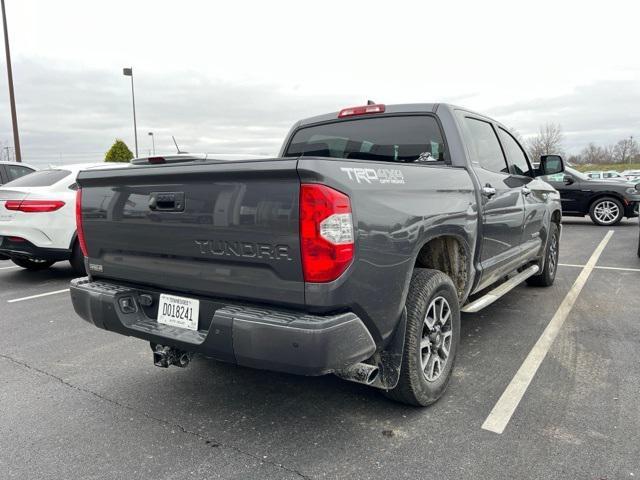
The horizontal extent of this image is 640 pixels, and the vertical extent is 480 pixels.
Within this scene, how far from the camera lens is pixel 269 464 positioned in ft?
7.73

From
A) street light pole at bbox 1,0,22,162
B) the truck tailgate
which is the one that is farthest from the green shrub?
the truck tailgate

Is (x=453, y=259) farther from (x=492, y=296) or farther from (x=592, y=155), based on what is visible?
(x=592, y=155)

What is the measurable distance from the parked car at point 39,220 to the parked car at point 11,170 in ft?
11.2

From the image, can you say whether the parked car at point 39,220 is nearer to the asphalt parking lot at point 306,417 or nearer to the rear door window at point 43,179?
the rear door window at point 43,179

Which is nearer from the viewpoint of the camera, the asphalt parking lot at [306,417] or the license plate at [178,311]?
the asphalt parking lot at [306,417]

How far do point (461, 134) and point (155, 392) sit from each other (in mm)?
2797

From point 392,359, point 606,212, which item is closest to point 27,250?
point 392,359

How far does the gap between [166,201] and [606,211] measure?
526 inches

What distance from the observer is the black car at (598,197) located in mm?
12625

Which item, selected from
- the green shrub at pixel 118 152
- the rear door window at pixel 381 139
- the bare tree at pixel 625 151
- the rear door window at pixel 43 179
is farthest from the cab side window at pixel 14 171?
the bare tree at pixel 625 151

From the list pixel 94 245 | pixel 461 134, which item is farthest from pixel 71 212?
pixel 461 134

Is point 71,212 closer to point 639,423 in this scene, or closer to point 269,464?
point 269,464

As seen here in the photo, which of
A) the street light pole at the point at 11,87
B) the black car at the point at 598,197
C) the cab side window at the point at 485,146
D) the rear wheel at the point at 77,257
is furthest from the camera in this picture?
the street light pole at the point at 11,87

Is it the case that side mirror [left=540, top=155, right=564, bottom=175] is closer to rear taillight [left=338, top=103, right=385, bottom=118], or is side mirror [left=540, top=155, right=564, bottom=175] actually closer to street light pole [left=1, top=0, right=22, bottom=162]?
rear taillight [left=338, top=103, right=385, bottom=118]
